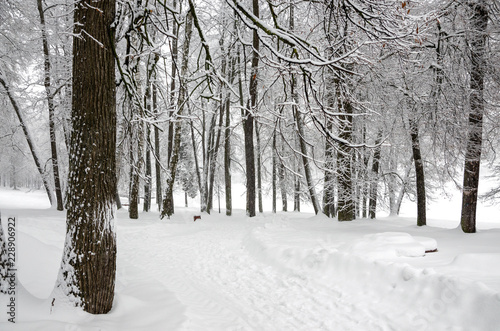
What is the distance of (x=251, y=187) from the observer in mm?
12398

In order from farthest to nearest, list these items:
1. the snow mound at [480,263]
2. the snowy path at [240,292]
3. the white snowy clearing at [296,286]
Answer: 1. the snow mound at [480,263]
2. the snowy path at [240,292]
3. the white snowy clearing at [296,286]

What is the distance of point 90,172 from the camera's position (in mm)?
3402

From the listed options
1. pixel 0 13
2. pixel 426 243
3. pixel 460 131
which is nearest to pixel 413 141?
pixel 460 131

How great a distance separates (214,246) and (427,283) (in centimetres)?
590

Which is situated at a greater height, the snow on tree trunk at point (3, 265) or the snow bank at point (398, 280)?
the snow on tree trunk at point (3, 265)

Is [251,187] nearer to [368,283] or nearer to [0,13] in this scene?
[368,283]

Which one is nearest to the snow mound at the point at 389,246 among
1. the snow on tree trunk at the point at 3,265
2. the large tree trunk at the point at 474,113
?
the large tree trunk at the point at 474,113

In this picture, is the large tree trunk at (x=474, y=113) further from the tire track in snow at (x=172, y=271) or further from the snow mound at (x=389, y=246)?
the tire track in snow at (x=172, y=271)

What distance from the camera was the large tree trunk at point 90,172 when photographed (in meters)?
3.41

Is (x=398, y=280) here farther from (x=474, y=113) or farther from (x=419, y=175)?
(x=419, y=175)

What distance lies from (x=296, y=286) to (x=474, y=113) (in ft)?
20.7

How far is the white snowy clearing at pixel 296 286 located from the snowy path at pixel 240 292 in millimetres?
18

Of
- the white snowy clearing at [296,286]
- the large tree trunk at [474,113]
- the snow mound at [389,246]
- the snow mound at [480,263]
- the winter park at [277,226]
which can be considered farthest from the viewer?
the large tree trunk at [474,113]

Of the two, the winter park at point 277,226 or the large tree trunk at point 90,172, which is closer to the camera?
the winter park at point 277,226
